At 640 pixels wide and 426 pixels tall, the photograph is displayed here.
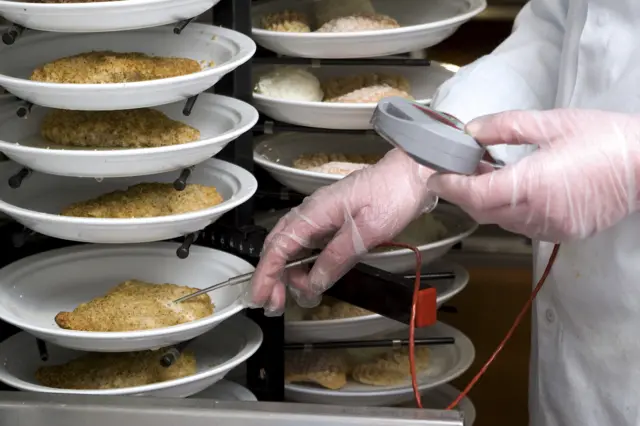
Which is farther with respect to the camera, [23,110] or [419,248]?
[419,248]

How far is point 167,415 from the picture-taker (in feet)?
2.99

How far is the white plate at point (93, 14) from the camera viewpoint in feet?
3.53

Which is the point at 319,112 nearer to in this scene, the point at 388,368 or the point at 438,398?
the point at 388,368

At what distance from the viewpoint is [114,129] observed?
1261mm

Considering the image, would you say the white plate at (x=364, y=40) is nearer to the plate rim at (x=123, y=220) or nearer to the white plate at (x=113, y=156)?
the white plate at (x=113, y=156)

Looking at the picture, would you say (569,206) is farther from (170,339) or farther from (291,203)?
(291,203)

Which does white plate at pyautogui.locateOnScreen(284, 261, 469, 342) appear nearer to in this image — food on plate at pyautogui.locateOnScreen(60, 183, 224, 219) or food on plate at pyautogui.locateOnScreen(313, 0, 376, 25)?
food on plate at pyautogui.locateOnScreen(60, 183, 224, 219)

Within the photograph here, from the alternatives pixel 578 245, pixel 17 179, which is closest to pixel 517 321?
pixel 578 245

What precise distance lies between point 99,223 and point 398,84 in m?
0.66

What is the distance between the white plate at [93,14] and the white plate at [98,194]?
0.76ft

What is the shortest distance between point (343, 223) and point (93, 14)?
1.32ft

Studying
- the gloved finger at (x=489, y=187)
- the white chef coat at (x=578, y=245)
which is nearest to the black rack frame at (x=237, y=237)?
the white chef coat at (x=578, y=245)

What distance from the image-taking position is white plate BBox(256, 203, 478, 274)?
4.78 ft

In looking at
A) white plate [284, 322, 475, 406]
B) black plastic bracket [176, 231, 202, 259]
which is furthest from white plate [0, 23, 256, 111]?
white plate [284, 322, 475, 406]
